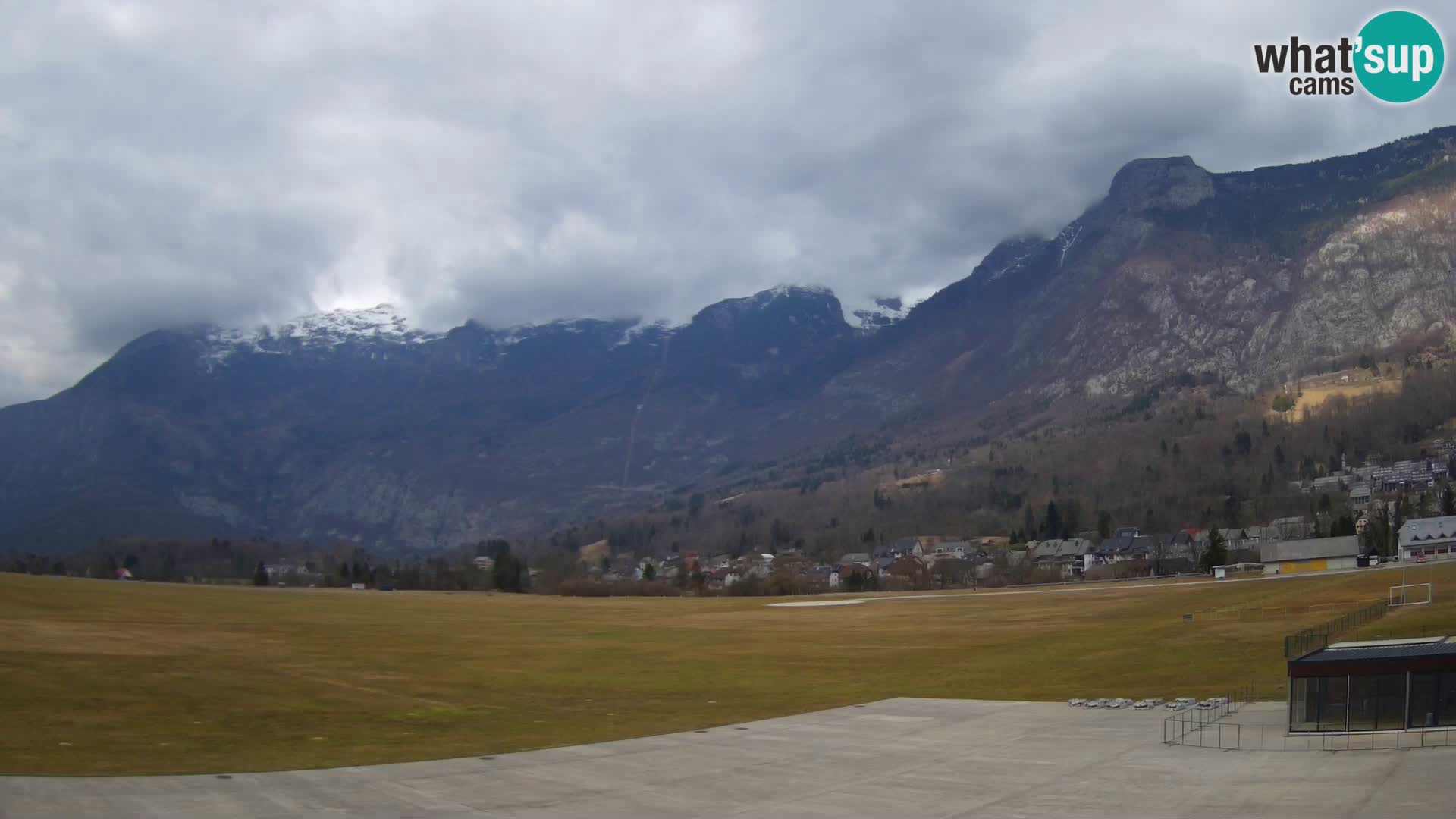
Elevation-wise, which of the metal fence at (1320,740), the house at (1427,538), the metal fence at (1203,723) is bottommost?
the metal fence at (1203,723)

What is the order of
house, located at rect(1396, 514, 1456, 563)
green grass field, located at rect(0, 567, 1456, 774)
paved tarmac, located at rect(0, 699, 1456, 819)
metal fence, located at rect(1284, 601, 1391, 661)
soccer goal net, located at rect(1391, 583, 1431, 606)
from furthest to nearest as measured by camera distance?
house, located at rect(1396, 514, 1456, 563), soccer goal net, located at rect(1391, 583, 1431, 606), metal fence, located at rect(1284, 601, 1391, 661), green grass field, located at rect(0, 567, 1456, 774), paved tarmac, located at rect(0, 699, 1456, 819)

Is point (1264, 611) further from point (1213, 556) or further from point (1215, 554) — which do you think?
point (1213, 556)

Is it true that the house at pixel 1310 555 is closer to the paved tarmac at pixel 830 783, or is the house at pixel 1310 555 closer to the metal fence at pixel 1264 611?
the metal fence at pixel 1264 611

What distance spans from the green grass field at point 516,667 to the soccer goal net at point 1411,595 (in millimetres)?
1057

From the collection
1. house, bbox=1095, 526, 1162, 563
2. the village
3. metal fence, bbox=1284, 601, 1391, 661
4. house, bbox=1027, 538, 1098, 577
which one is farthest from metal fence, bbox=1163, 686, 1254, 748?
house, bbox=1095, 526, 1162, 563

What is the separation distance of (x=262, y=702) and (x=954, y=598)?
84474 mm

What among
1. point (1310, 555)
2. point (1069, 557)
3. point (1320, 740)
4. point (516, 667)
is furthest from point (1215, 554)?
point (1320, 740)

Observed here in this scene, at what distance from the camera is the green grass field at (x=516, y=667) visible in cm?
3712

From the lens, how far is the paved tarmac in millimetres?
27984

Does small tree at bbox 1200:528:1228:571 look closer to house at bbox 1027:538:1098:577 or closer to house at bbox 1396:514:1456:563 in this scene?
house at bbox 1396:514:1456:563

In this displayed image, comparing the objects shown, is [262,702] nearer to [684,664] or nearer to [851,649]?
[684,664]

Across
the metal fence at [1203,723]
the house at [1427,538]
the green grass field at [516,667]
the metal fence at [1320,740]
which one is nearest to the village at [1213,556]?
the house at [1427,538]

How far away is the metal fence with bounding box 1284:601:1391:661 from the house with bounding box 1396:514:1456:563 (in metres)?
57.1

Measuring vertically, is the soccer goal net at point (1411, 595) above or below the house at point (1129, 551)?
above
